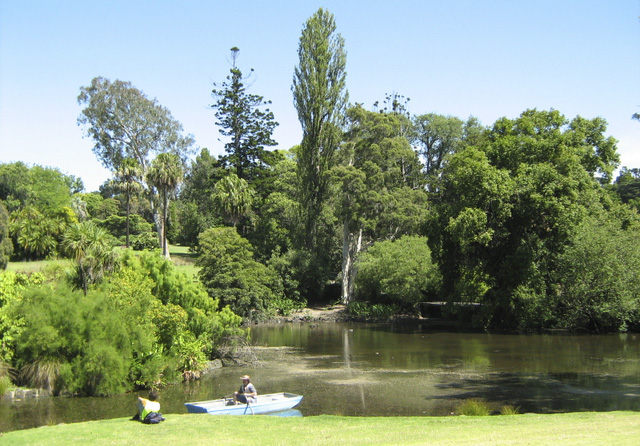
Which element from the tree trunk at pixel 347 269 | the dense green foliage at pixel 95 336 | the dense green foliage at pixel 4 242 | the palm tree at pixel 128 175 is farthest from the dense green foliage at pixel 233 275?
the dense green foliage at pixel 95 336

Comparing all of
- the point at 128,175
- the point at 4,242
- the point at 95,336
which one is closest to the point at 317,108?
the point at 128,175

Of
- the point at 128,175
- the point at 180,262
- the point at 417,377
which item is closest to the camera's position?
the point at 417,377

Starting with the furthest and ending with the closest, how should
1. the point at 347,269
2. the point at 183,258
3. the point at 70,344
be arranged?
the point at 183,258, the point at 347,269, the point at 70,344

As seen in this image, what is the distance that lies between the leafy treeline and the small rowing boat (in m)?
5.56

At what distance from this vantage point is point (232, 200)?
178ft

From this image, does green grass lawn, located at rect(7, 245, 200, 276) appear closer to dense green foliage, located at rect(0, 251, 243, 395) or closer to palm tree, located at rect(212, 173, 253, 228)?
palm tree, located at rect(212, 173, 253, 228)

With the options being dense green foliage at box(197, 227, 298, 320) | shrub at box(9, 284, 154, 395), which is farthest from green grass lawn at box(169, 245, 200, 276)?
shrub at box(9, 284, 154, 395)

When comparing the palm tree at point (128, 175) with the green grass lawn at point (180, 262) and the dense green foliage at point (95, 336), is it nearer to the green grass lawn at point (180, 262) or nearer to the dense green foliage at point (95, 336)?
the green grass lawn at point (180, 262)

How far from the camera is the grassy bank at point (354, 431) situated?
448 inches

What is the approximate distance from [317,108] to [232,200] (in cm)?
1206

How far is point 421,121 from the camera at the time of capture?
76375 mm

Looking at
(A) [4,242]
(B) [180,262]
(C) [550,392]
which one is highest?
(A) [4,242]

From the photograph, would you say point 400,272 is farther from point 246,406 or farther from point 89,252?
point 246,406

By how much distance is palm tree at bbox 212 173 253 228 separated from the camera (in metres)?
54.4
